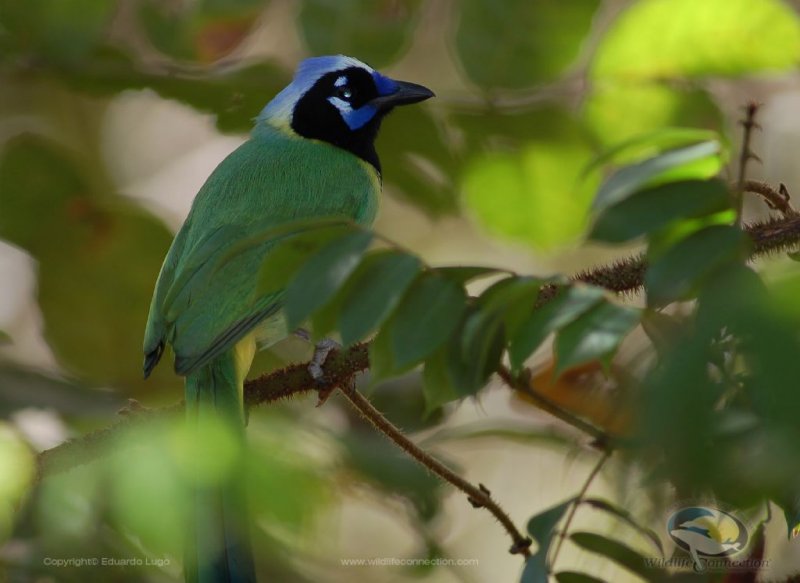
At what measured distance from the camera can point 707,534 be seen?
2322mm

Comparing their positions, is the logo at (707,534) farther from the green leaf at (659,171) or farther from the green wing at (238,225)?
the green wing at (238,225)

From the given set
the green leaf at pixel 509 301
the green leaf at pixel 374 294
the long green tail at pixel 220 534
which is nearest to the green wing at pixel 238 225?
the long green tail at pixel 220 534

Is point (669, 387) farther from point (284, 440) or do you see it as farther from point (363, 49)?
point (363, 49)

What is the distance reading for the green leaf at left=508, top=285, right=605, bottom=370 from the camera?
1858 millimetres

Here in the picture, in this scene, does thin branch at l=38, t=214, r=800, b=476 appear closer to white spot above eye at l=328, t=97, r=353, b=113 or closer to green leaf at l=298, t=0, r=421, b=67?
green leaf at l=298, t=0, r=421, b=67

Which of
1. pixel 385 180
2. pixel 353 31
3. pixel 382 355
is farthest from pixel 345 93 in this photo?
pixel 382 355

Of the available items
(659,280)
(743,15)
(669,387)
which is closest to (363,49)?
(743,15)

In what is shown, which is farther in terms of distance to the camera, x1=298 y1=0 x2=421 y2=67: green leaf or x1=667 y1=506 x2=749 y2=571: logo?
x1=298 y1=0 x2=421 y2=67: green leaf

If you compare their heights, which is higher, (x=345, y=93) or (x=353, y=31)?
(x=345, y=93)

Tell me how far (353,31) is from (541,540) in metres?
2.02

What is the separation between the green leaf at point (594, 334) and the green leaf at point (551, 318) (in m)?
0.02

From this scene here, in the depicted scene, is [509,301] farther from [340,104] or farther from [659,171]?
[340,104]

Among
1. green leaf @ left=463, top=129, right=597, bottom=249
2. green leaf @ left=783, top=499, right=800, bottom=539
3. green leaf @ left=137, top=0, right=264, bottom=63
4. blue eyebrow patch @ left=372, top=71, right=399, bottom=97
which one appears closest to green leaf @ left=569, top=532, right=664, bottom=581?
green leaf @ left=783, top=499, right=800, bottom=539

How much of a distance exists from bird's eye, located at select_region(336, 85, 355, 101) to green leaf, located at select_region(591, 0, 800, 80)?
1.42m
